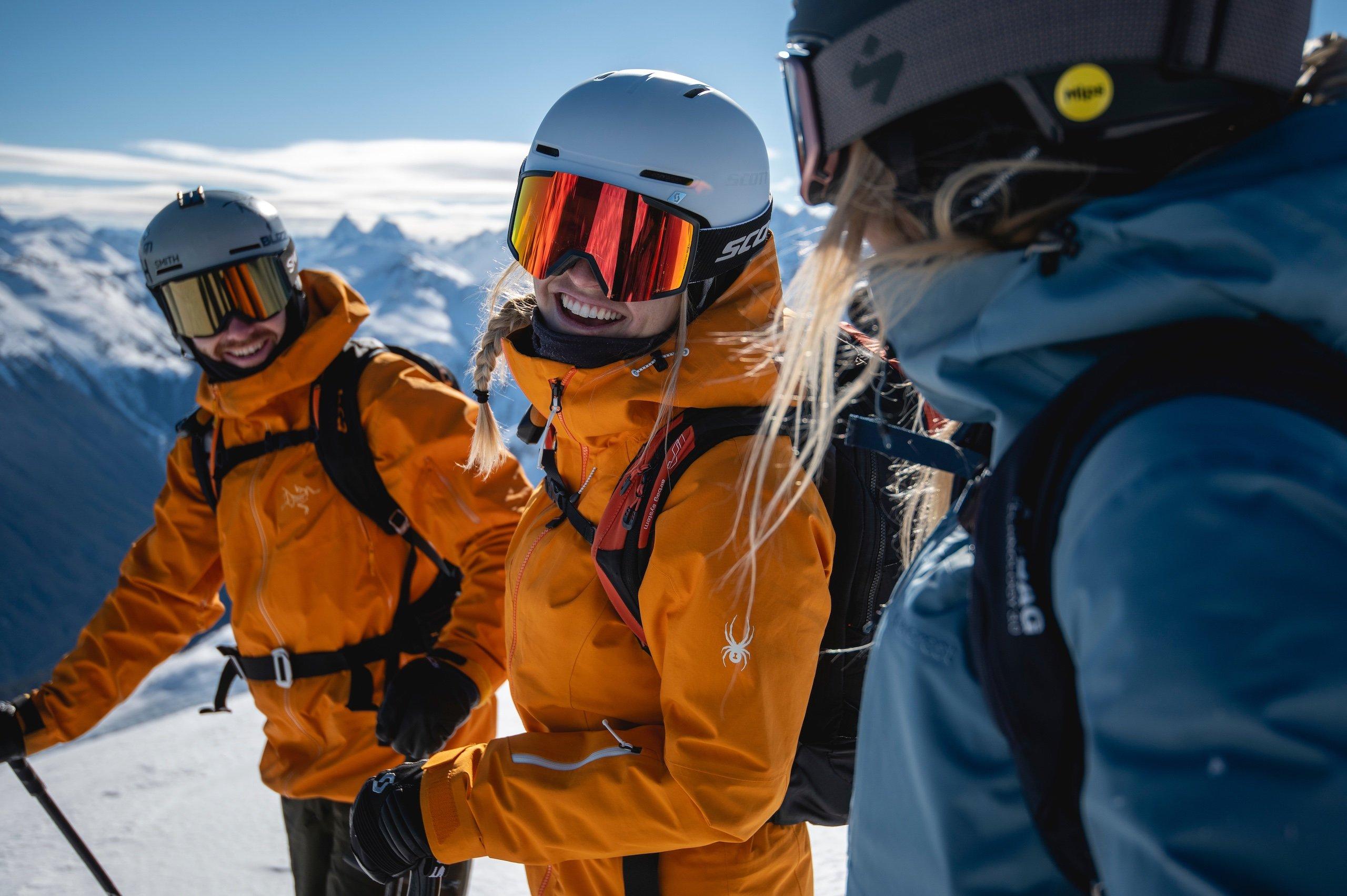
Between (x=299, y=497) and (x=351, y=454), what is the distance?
0.25 meters

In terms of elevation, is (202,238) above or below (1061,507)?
above

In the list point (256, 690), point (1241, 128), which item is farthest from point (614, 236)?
point (256, 690)

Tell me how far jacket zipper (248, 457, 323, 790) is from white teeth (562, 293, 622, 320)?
1606mm

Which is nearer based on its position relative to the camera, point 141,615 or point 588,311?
point 588,311

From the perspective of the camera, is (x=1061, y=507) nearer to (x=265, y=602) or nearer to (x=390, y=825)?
(x=390, y=825)

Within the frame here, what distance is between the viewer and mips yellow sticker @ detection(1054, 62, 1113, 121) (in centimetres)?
79

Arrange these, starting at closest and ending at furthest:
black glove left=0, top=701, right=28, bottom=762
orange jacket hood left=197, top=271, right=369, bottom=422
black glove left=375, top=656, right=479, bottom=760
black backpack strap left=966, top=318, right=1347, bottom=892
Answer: black backpack strap left=966, top=318, right=1347, bottom=892
black glove left=375, top=656, right=479, bottom=760
orange jacket hood left=197, top=271, right=369, bottom=422
black glove left=0, top=701, right=28, bottom=762

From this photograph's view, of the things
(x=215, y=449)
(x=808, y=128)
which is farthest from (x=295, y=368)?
(x=808, y=128)

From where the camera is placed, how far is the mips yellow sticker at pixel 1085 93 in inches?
31.0

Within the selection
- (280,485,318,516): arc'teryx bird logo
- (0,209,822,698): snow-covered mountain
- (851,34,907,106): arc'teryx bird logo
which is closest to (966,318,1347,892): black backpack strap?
(851,34,907,106): arc'teryx bird logo

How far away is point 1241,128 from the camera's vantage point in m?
0.80

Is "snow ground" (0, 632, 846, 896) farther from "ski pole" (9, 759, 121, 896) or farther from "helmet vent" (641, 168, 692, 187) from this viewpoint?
"helmet vent" (641, 168, 692, 187)

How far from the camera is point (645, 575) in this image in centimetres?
167

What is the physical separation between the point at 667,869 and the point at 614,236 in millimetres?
1500
